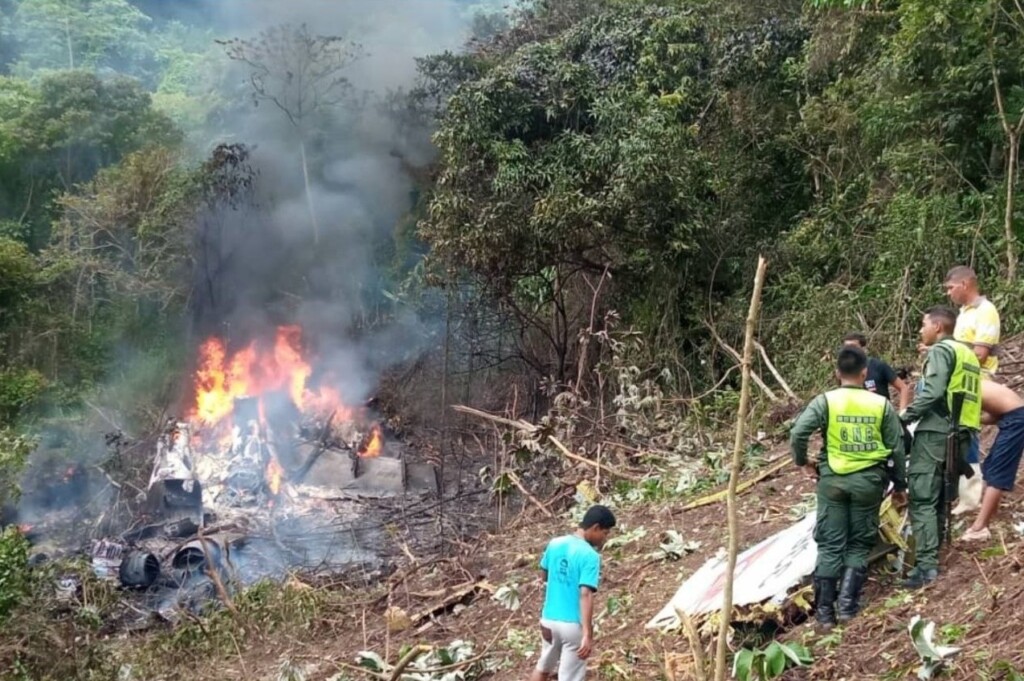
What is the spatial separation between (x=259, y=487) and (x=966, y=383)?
1329 cm

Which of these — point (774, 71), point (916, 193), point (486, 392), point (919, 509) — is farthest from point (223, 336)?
point (919, 509)

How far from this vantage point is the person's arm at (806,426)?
443cm

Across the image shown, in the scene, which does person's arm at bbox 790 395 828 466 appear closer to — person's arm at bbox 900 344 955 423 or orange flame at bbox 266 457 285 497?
person's arm at bbox 900 344 955 423

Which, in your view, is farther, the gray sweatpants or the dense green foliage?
the dense green foliage

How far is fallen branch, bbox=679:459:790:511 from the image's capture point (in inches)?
295

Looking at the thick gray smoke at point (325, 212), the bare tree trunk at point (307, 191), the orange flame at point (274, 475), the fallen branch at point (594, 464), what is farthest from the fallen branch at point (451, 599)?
the bare tree trunk at point (307, 191)

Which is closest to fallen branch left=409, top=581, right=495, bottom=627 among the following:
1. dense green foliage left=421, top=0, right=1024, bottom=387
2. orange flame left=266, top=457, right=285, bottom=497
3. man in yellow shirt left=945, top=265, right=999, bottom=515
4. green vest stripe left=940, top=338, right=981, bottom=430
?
man in yellow shirt left=945, top=265, right=999, bottom=515

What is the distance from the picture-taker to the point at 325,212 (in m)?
21.6

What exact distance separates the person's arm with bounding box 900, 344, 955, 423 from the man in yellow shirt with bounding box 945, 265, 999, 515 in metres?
0.64

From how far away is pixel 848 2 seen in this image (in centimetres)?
958

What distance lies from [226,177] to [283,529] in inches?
409

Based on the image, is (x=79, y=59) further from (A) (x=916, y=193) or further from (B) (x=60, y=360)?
(A) (x=916, y=193)

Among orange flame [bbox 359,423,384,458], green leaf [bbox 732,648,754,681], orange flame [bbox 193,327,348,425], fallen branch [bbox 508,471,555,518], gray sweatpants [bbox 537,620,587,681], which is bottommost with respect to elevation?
orange flame [bbox 359,423,384,458]

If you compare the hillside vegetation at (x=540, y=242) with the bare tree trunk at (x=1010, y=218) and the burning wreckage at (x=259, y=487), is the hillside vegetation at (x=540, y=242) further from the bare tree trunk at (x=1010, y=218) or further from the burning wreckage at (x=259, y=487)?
the burning wreckage at (x=259, y=487)
